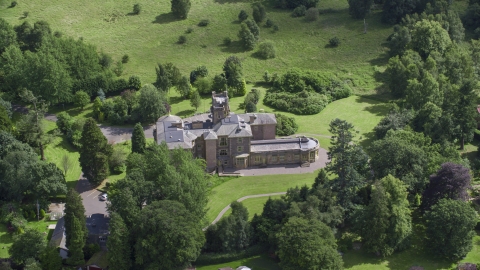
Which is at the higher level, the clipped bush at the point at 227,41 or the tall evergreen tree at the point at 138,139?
the clipped bush at the point at 227,41

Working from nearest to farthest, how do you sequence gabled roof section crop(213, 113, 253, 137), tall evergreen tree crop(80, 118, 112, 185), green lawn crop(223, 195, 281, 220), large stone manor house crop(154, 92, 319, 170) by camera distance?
green lawn crop(223, 195, 281, 220) → tall evergreen tree crop(80, 118, 112, 185) → gabled roof section crop(213, 113, 253, 137) → large stone manor house crop(154, 92, 319, 170)

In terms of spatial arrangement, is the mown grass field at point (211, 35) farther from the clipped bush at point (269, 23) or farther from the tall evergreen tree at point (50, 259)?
the tall evergreen tree at point (50, 259)

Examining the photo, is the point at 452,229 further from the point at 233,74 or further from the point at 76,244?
the point at 233,74

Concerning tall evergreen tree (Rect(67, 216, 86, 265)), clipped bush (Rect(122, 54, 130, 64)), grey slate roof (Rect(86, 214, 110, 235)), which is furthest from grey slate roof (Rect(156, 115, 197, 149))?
clipped bush (Rect(122, 54, 130, 64))

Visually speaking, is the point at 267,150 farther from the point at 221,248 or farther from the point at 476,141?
the point at 476,141

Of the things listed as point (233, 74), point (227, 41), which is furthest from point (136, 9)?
point (233, 74)

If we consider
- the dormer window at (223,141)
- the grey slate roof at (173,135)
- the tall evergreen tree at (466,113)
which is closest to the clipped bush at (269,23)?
the grey slate roof at (173,135)

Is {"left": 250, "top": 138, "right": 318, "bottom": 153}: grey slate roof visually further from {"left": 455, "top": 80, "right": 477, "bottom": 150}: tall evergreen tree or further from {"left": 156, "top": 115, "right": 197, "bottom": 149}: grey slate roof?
{"left": 455, "top": 80, "right": 477, "bottom": 150}: tall evergreen tree

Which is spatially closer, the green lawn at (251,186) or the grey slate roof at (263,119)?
the green lawn at (251,186)
